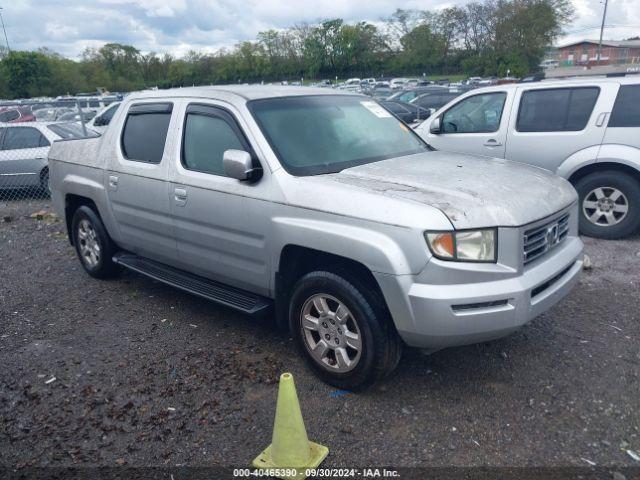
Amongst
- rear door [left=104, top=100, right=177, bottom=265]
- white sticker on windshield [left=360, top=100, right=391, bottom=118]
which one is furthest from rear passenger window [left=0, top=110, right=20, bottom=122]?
white sticker on windshield [left=360, top=100, right=391, bottom=118]

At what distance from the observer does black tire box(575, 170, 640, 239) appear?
6.30 metres

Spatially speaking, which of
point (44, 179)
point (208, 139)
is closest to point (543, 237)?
point (208, 139)

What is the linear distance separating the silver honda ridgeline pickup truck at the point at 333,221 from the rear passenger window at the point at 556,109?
2868mm

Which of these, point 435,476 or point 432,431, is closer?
point 435,476

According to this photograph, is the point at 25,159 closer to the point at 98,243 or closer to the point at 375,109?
the point at 98,243

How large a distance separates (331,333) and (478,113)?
4.90m

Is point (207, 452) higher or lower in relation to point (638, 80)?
lower

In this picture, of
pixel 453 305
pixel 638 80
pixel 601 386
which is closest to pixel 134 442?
pixel 453 305

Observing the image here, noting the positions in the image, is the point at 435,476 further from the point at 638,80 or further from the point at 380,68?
the point at 380,68

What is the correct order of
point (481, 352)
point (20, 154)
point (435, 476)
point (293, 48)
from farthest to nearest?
1. point (293, 48)
2. point (20, 154)
3. point (481, 352)
4. point (435, 476)

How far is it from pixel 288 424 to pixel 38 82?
84.1 m

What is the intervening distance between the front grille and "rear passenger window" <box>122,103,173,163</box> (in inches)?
116

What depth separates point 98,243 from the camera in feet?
18.5

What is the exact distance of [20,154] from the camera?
10867 mm
